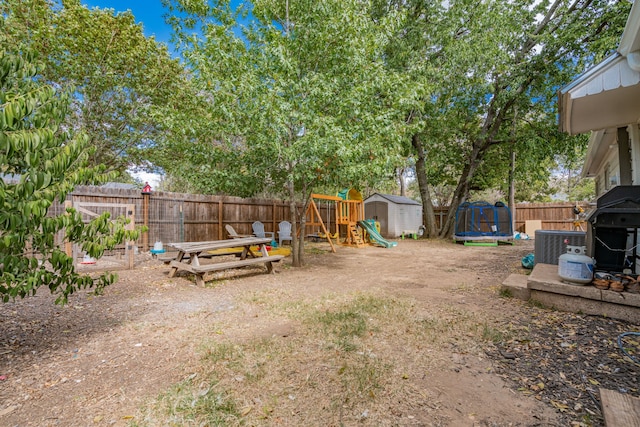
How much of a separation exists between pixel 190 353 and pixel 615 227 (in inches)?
189

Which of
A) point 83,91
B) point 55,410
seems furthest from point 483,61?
point 83,91

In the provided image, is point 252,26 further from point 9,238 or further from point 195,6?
point 9,238

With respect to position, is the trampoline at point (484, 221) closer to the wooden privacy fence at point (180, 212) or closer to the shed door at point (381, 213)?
the shed door at point (381, 213)

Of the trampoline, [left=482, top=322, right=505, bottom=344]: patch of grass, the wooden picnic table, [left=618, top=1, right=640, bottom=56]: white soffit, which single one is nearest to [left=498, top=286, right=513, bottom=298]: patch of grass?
[left=482, top=322, right=505, bottom=344]: patch of grass

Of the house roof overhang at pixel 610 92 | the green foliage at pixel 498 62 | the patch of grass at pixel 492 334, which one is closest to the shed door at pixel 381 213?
the green foliage at pixel 498 62

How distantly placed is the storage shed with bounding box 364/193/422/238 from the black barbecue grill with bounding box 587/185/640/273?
12078 mm

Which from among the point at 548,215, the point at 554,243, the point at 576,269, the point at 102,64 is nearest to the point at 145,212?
the point at 102,64

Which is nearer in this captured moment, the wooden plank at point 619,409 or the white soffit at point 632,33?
the wooden plank at point 619,409

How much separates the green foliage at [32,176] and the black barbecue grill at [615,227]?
5123 millimetres

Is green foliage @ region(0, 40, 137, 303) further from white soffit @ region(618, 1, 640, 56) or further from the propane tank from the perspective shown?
the propane tank

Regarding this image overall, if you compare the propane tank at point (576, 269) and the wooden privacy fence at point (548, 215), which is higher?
the wooden privacy fence at point (548, 215)

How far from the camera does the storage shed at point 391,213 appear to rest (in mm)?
16203

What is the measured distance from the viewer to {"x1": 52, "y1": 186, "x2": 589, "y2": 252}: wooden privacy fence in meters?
8.15

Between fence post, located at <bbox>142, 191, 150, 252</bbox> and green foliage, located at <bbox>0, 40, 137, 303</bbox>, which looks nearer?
green foliage, located at <bbox>0, 40, 137, 303</bbox>
